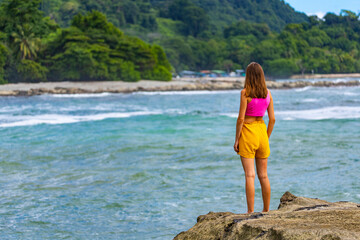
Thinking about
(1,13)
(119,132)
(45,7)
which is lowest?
(119,132)

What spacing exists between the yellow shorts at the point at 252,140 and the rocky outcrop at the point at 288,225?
60 centimetres

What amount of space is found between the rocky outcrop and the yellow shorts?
23.7 inches

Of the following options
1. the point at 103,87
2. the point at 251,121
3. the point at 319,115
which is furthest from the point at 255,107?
the point at 103,87

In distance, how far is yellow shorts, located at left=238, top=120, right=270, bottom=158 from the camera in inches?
170

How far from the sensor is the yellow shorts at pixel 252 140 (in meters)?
4.32

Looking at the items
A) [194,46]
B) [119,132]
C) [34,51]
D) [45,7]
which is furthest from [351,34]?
[119,132]

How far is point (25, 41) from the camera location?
6156 cm

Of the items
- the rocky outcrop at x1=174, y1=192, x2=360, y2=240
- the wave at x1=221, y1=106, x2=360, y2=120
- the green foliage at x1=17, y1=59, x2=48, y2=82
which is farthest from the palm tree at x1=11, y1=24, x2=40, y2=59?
the rocky outcrop at x1=174, y1=192, x2=360, y2=240

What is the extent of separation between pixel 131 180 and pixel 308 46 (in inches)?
5424

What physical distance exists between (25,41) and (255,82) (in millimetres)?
61612

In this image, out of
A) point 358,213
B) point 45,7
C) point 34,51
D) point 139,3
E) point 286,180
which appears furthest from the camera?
point 139,3

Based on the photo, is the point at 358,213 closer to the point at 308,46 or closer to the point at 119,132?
the point at 119,132

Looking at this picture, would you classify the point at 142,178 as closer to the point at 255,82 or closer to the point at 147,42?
the point at 255,82

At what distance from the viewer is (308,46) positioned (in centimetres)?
13875
